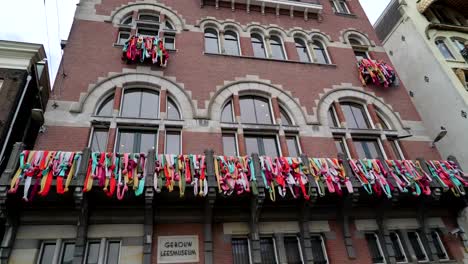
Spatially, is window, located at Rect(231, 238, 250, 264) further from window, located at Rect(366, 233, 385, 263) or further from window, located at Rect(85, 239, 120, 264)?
window, located at Rect(366, 233, 385, 263)

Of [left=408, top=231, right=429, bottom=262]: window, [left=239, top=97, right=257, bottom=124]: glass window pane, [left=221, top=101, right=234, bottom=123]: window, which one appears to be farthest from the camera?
[left=239, top=97, right=257, bottom=124]: glass window pane

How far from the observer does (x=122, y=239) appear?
28.3ft

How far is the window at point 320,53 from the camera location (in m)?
15.9

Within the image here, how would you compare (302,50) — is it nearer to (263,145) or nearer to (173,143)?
(263,145)

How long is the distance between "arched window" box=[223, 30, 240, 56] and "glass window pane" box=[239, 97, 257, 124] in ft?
9.39

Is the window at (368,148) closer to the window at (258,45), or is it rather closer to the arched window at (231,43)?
the window at (258,45)

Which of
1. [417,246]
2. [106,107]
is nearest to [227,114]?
[106,107]

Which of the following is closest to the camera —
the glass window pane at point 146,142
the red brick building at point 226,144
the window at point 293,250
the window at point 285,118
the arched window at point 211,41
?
the red brick building at point 226,144

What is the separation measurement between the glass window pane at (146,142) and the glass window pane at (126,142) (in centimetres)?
28

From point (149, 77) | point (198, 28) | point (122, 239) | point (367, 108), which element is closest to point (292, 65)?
point (367, 108)

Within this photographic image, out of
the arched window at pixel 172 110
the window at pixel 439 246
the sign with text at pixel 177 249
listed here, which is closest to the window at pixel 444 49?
the window at pixel 439 246

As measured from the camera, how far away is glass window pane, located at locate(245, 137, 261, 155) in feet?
38.5

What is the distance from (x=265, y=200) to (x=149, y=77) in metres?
6.91

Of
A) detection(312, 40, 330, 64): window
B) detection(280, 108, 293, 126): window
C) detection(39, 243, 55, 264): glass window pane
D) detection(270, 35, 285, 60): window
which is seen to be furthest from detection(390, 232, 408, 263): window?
detection(39, 243, 55, 264): glass window pane
